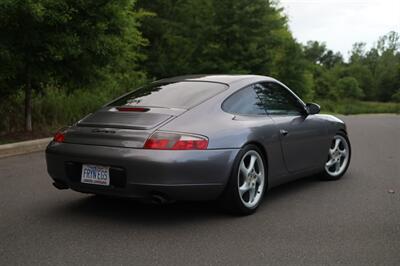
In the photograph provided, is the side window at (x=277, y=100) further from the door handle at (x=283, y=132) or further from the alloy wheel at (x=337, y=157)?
the alloy wheel at (x=337, y=157)

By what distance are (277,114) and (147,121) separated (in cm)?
164

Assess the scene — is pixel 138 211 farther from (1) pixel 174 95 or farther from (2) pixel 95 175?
(1) pixel 174 95

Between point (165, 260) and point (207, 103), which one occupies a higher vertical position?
point (207, 103)

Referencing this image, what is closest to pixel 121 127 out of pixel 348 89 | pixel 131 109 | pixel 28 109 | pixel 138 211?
pixel 131 109

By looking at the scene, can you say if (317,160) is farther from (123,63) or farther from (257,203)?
(123,63)

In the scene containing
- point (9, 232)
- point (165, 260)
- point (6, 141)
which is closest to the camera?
point (165, 260)

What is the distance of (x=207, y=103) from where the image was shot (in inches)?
196

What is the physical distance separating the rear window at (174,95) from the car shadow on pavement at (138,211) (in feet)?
3.30

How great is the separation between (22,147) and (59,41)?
206cm

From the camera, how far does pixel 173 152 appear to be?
4395 millimetres

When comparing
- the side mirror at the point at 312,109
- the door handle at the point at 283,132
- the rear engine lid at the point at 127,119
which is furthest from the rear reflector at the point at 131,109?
the side mirror at the point at 312,109

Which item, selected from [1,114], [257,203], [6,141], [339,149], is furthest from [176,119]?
[1,114]

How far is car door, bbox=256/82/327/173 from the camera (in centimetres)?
562

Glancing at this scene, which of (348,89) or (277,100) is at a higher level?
(277,100)
